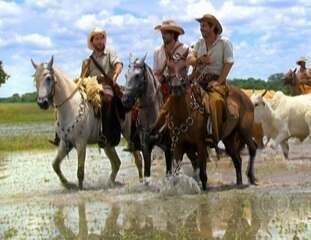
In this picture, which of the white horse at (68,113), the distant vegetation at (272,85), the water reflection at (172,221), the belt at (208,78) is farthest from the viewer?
the distant vegetation at (272,85)

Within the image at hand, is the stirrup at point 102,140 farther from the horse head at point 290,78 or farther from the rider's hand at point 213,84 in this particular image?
the horse head at point 290,78


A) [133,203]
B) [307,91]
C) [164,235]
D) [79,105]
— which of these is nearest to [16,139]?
[307,91]

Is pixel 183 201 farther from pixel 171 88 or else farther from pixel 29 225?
pixel 29 225

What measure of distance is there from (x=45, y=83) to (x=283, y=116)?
25.6 ft

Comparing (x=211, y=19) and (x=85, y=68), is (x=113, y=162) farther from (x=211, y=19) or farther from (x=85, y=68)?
(x=211, y=19)

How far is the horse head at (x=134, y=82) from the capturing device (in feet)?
42.4

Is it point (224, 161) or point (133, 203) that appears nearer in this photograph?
point (133, 203)

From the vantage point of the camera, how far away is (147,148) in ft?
43.6

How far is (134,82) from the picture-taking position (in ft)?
42.5

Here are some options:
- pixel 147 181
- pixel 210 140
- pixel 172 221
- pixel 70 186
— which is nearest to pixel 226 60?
pixel 210 140

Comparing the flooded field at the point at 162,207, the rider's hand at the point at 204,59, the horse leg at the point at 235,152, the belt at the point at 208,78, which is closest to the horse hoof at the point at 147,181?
the flooded field at the point at 162,207

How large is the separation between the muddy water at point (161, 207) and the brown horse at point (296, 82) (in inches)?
216

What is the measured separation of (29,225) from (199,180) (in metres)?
3.81

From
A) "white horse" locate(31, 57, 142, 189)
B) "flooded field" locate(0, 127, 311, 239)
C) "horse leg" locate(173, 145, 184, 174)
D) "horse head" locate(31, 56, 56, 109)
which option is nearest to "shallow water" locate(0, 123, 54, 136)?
"flooded field" locate(0, 127, 311, 239)
